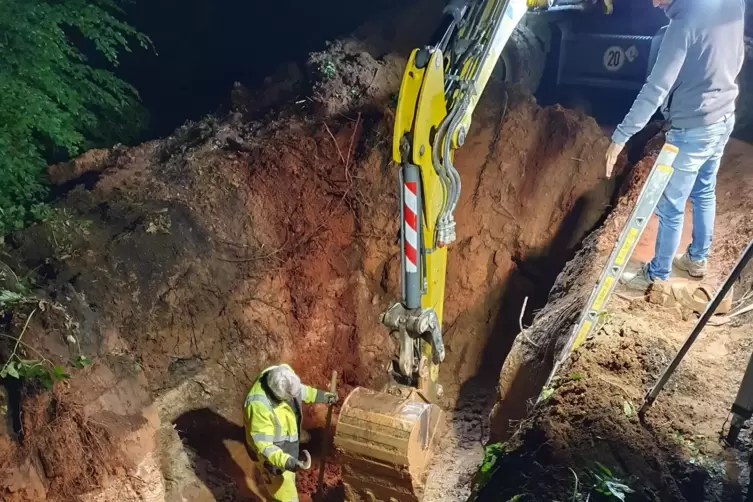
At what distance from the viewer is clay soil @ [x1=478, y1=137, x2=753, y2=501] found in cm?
302

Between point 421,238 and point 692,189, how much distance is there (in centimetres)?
238

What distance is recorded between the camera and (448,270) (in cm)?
699

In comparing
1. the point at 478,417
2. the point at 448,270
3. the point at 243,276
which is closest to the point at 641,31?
the point at 448,270

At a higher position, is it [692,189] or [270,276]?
[270,276]

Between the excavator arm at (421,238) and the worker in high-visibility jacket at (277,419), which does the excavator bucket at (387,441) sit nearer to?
the excavator arm at (421,238)

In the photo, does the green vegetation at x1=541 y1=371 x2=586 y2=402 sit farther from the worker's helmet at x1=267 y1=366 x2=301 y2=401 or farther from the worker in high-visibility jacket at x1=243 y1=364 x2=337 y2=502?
the worker's helmet at x1=267 y1=366 x2=301 y2=401

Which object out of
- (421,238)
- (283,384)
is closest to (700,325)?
(421,238)

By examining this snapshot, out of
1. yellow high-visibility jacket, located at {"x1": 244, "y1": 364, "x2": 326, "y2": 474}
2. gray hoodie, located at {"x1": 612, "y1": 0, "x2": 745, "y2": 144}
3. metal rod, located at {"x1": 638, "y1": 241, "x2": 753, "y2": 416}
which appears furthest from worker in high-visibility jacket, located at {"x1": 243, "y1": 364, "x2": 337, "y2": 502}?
A: gray hoodie, located at {"x1": 612, "y1": 0, "x2": 745, "y2": 144}

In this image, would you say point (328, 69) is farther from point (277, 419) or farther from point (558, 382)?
point (558, 382)

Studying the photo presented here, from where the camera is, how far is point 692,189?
14.0 ft

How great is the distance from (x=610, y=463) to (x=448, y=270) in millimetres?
4023

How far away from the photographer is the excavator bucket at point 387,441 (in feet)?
11.5

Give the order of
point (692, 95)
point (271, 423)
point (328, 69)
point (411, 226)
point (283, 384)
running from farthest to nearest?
1. point (328, 69)
2. point (271, 423)
3. point (283, 384)
4. point (692, 95)
5. point (411, 226)

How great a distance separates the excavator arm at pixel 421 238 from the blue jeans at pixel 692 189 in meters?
1.57
